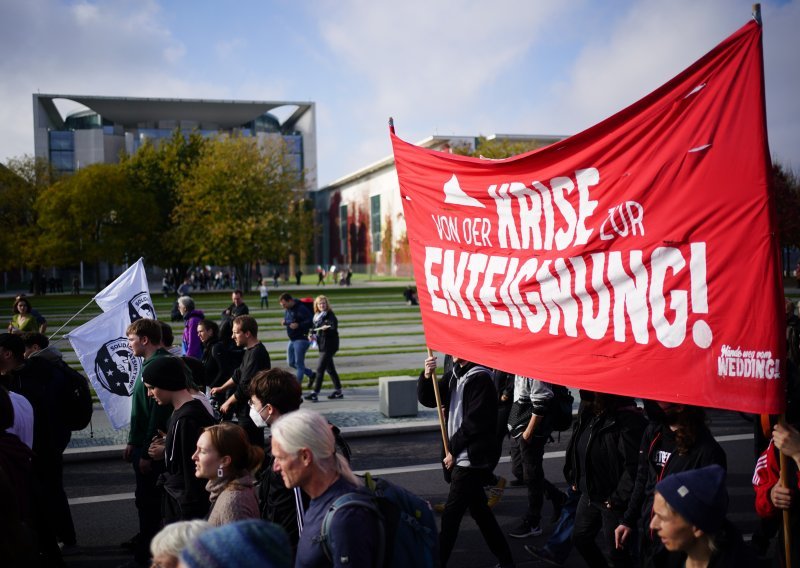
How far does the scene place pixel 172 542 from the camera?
2328 mm

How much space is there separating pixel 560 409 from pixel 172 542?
4.59 meters

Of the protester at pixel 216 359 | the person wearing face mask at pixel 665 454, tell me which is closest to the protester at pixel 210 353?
the protester at pixel 216 359

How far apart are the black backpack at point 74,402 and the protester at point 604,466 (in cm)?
385

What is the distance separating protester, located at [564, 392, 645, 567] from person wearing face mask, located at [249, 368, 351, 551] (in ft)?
5.44

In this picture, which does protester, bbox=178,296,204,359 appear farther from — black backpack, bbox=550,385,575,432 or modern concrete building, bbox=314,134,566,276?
modern concrete building, bbox=314,134,566,276

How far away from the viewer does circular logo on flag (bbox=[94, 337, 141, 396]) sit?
25.8 feet

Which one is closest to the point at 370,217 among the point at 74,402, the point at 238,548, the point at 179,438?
the point at 74,402

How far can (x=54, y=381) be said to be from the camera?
601cm

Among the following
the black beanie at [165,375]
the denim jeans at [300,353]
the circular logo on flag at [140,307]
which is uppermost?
the circular logo on flag at [140,307]

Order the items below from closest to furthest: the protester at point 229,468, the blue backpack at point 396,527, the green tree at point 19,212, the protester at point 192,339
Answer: the blue backpack at point 396,527
the protester at point 229,468
the protester at point 192,339
the green tree at point 19,212

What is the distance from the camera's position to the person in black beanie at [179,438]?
4367 mm

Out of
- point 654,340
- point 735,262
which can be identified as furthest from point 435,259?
point 735,262

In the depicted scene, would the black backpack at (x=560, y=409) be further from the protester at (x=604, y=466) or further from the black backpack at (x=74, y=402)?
the black backpack at (x=74, y=402)

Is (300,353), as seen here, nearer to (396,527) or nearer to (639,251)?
(639,251)
